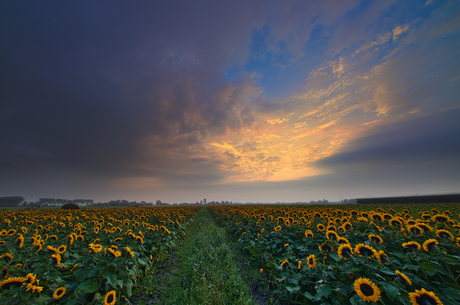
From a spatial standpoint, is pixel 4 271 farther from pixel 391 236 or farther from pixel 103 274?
pixel 391 236

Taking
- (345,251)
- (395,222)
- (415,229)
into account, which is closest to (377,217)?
(395,222)

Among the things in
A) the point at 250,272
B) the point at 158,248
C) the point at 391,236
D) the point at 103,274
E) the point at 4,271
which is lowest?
the point at 250,272

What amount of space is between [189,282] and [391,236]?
20.8 ft

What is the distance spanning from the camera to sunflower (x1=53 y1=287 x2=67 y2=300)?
3016 mm

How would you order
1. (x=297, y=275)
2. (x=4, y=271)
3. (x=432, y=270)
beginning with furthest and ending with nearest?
1. (x=297, y=275)
2. (x=4, y=271)
3. (x=432, y=270)

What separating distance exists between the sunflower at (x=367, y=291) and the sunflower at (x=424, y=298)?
358 mm

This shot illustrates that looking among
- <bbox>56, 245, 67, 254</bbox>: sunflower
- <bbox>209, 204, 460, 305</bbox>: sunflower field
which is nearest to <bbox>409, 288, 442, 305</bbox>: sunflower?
<bbox>209, 204, 460, 305</bbox>: sunflower field

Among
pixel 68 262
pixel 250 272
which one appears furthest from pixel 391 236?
pixel 68 262

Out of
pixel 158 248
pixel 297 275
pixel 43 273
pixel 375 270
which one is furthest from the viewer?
pixel 158 248

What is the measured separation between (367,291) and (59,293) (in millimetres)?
5122

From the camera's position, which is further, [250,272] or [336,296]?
[250,272]

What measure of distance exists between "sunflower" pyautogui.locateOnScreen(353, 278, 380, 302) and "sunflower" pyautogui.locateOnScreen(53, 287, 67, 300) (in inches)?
192

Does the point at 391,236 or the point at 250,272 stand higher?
the point at 391,236

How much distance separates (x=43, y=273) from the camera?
3398 millimetres
